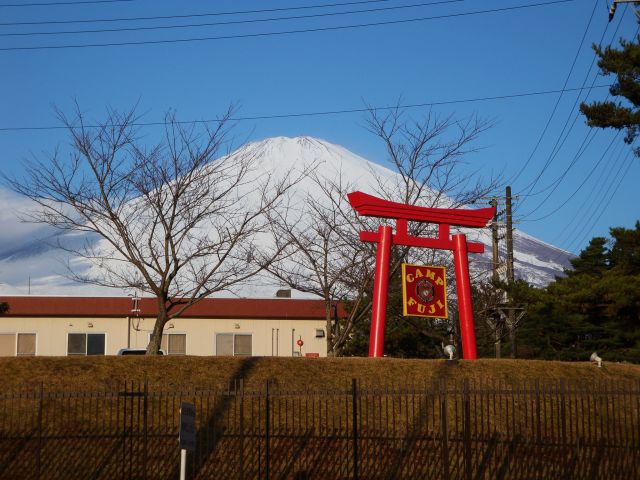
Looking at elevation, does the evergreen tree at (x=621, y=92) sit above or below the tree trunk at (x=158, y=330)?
above

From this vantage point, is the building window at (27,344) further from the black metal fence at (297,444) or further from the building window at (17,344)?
the black metal fence at (297,444)

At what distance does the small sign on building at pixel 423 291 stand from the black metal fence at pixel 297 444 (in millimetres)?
5110

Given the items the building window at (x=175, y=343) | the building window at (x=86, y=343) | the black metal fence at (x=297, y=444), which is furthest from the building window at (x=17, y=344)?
the black metal fence at (x=297, y=444)

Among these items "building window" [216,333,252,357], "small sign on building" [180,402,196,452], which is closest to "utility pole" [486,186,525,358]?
"building window" [216,333,252,357]

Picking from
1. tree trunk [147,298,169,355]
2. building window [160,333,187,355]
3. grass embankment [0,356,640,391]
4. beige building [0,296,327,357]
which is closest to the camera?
grass embankment [0,356,640,391]

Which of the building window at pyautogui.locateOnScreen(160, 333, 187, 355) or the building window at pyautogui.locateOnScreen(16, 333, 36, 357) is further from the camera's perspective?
the building window at pyautogui.locateOnScreen(160, 333, 187, 355)

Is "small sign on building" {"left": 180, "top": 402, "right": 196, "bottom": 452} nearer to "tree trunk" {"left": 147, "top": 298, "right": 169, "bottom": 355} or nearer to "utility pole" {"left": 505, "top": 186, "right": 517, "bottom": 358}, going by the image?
"tree trunk" {"left": 147, "top": 298, "right": 169, "bottom": 355}

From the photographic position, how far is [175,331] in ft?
154

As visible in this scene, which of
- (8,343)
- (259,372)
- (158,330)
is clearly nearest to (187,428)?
(259,372)

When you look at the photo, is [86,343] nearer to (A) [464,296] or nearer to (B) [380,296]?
(B) [380,296]

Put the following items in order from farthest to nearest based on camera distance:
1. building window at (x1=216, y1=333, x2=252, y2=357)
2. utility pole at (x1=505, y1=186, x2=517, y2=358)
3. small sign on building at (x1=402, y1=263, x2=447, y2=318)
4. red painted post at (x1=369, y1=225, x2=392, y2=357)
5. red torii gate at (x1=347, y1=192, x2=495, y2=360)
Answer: building window at (x1=216, y1=333, x2=252, y2=357) → utility pole at (x1=505, y1=186, x2=517, y2=358) → small sign on building at (x1=402, y1=263, x2=447, y2=318) → red torii gate at (x1=347, y1=192, x2=495, y2=360) → red painted post at (x1=369, y1=225, x2=392, y2=357)

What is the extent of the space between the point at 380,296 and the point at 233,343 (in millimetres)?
24100

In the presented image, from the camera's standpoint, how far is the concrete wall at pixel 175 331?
46.7m

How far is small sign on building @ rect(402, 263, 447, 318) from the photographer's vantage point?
24547 mm
